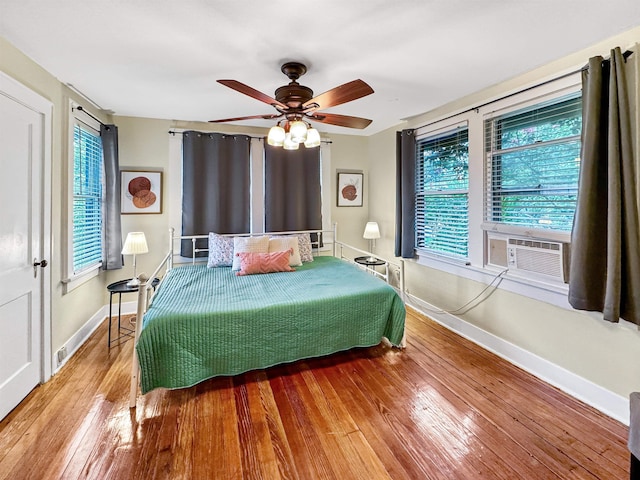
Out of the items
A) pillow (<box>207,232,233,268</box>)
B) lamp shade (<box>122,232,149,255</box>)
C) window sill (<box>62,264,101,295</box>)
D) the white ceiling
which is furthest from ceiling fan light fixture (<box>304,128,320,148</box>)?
window sill (<box>62,264,101,295</box>)

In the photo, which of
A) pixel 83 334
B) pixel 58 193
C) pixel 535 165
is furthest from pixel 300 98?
pixel 83 334

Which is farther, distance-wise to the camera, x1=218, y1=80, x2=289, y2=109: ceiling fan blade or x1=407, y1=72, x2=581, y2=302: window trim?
x1=407, y1=72, x2=581, y2=302: window trim

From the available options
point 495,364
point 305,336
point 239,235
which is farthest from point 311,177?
point 495,364

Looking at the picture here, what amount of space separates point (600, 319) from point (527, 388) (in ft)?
2.24

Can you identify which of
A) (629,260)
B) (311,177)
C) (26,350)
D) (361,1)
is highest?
(361,1)

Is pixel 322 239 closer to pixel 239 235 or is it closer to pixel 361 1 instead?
pixel 239 235

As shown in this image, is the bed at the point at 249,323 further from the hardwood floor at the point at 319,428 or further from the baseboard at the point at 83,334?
the baseboard at the point at 83,334

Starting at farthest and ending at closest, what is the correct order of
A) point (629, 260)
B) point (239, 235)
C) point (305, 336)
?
point (239, 235) < point (305, 336) < point (629, 260)

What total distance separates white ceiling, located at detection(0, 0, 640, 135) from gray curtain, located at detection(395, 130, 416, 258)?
87cm

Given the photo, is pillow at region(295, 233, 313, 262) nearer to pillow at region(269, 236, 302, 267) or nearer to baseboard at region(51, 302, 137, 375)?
pillow at region(269, 236, 302, 267)

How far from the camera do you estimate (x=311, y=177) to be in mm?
4188

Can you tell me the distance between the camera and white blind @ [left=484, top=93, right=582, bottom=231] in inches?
86.4

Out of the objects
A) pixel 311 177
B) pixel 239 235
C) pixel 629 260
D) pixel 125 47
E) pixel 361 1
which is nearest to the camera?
pixel 361 1

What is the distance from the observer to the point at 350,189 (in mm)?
4531
